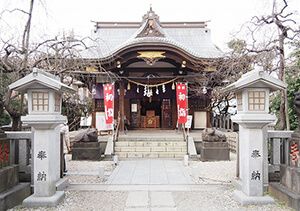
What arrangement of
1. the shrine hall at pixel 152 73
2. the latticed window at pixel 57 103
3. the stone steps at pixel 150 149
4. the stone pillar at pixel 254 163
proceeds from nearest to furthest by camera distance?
the stone pillar at pixel 254 163 < the latticed window at pixel 57 103 < the stone steps at pixel 150 149 < the shrine hall at pixel 152 73

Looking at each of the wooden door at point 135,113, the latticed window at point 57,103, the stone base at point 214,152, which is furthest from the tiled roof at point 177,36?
the latticed window at point 57,103

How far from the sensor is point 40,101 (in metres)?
6.54

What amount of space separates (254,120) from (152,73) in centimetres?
1302

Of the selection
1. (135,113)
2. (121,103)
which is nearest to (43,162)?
(121,103)

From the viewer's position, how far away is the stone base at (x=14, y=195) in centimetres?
578

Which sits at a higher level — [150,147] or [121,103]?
[121,103]

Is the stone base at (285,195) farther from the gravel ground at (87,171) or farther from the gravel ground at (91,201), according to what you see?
the gravel ground at (87,171)

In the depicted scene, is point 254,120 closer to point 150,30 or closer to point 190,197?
point 190,197

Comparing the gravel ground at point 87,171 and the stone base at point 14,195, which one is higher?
the stone base at point 14,195

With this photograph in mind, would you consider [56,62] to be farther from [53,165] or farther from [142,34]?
[142,34]

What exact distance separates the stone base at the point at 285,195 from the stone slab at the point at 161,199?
7.54 ft

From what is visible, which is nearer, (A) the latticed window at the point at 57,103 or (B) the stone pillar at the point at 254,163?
(B) the stone pillar at the point at 254,163

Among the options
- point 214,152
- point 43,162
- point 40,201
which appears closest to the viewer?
point 40,201

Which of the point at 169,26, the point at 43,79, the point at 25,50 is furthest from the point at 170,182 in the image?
the point at 169,26
